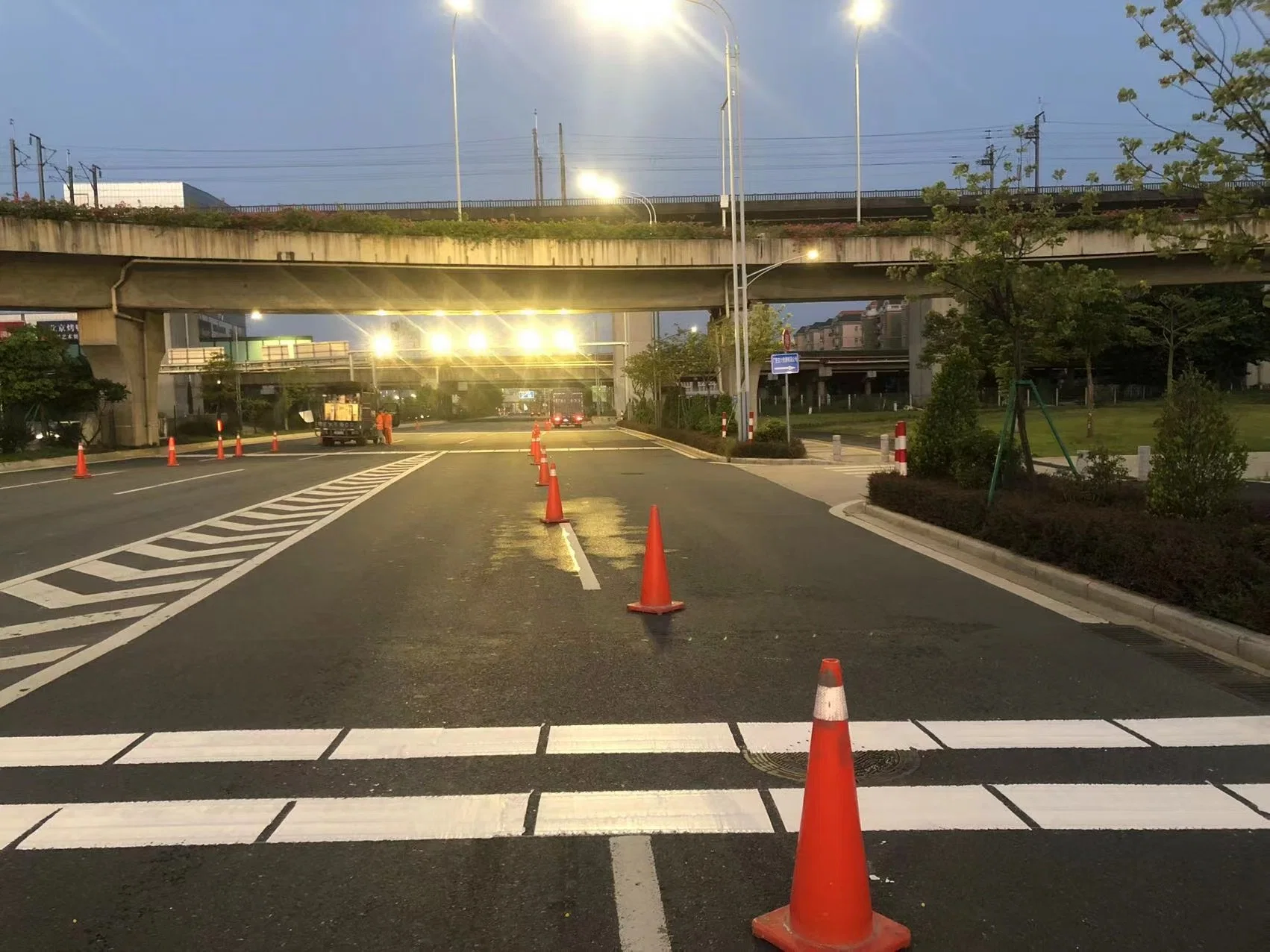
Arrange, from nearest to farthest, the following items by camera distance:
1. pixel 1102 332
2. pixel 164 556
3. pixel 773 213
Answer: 1. pixel 164 556
2. pixel 1102 332
3. pixel 773 213

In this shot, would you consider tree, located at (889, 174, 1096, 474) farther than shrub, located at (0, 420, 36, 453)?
No

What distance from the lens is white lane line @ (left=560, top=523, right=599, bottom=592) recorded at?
31.3 ft

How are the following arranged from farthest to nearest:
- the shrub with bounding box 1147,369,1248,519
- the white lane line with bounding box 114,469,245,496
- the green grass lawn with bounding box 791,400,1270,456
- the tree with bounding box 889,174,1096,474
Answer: the green grass lawn with bounding box 791,400,1270,456 < the white lane line with bounding box 114,469,245,496 < the tree with bounding box 889,174,1096,474 < the shrub with bounding box 1147,369,1248,519

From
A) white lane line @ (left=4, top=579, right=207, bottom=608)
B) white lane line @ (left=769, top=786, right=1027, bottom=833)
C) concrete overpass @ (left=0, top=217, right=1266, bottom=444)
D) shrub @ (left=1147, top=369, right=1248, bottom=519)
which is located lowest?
white lane line @ (left=769, top=786, right=1027, bottom=833)

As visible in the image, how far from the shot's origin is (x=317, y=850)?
3.84 metres

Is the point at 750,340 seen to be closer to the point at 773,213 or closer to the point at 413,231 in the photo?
the point at 413,231

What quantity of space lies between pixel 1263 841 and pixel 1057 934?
1.28 meters

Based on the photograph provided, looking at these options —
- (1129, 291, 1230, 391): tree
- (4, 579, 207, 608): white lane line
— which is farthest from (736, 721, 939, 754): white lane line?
(1129, 291, 1230, 391): tree

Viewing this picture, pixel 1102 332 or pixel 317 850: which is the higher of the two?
pixel 1102 332

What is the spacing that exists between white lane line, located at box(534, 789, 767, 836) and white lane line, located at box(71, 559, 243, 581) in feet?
24.6

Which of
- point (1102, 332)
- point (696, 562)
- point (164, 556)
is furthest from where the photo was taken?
point (1102, 332)

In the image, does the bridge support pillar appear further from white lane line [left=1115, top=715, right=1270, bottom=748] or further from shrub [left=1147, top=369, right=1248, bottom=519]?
white lane line [left=1115, top=715, right=1270, bottom=748]

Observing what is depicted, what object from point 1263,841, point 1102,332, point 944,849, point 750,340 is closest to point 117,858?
point 944,849

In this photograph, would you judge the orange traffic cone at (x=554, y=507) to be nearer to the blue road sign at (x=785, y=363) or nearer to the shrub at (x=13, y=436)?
the blue road sign at (x=785, y=363)
